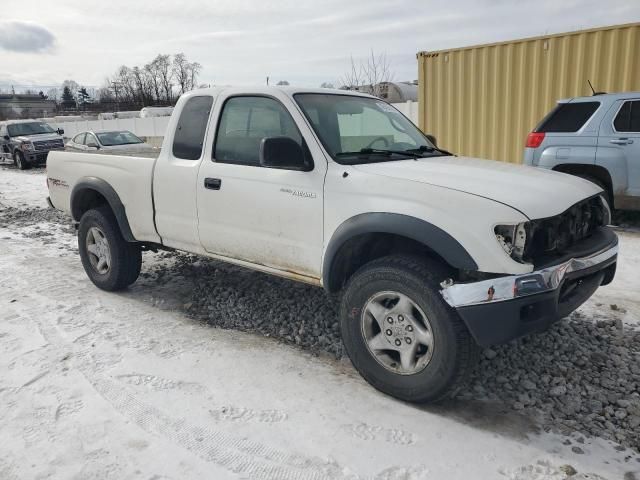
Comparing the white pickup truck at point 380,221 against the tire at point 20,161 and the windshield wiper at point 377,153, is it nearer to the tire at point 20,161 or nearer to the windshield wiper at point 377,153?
the windshield wiper at point 377,153

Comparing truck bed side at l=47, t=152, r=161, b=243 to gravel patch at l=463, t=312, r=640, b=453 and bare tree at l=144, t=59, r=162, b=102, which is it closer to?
gravel patch at l=463, t=312, r=640, b=453

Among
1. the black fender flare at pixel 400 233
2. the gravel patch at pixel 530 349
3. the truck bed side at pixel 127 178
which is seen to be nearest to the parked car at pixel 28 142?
the truck bed side at pixel 127 178

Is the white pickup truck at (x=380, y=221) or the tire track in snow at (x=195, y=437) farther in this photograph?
the white pickup truck at (x=380, y=221)

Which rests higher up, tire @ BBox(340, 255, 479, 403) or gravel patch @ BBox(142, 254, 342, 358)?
tire @ BBox(340, 255, 479, 403)

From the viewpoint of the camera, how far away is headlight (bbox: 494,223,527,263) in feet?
9.04

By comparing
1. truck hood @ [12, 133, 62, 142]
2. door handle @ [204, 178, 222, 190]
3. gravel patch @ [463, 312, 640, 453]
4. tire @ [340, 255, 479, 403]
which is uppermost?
truck hood @ [12, 133, 62, 142]

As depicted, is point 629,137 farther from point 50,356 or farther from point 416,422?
point 50,356

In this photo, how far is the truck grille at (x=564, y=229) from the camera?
2.88 meters

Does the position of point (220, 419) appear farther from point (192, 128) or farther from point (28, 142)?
point (28, 142)

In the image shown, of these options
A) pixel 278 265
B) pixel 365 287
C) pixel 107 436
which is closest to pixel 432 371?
pixel 365 287

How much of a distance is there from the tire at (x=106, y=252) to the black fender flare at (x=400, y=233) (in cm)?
252

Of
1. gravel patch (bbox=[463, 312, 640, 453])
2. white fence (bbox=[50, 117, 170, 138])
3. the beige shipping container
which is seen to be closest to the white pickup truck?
gravel patch (bbox=[463, 312, 640, 453])

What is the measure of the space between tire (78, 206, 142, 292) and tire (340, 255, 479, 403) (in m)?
2.69

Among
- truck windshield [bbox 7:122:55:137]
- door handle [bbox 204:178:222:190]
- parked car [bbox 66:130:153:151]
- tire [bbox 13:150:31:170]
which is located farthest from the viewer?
truck windshield [bbox 7:122:55:137]
